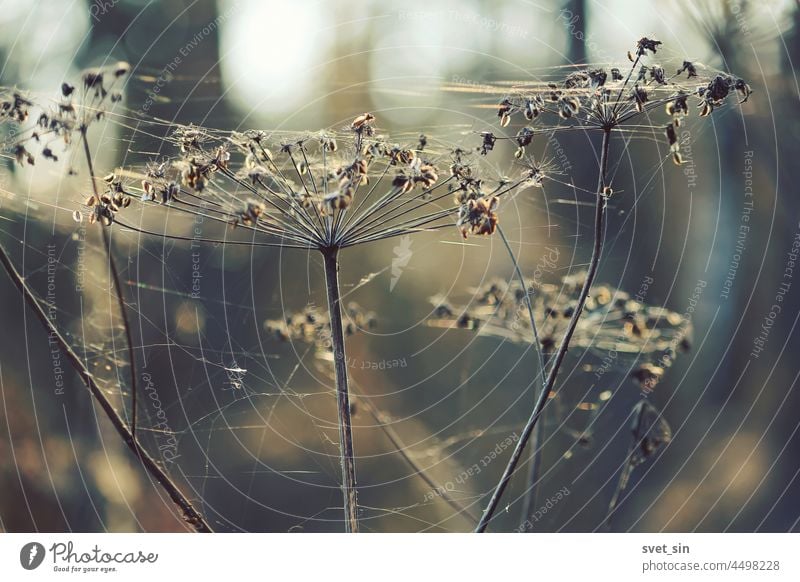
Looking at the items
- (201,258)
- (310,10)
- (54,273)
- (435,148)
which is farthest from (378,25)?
(54,273)

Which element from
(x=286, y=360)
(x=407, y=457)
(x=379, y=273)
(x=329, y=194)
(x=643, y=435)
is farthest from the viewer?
(x=286, y=360)

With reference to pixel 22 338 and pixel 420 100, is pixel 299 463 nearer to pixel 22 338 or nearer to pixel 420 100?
pixel 22 338

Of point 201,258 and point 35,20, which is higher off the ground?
point 35,20

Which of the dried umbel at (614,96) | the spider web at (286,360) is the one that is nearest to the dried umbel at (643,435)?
the spider web at (286,360)

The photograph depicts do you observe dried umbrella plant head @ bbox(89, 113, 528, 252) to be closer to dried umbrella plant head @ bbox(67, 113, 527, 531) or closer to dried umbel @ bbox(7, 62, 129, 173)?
dried umbrella plant head @ bbox(67, 113, 527, 531)

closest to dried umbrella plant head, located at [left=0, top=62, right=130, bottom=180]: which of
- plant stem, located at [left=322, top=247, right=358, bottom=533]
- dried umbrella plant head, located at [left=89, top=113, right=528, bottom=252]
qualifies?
dried umbrella plant head, located at [left=89, top=113, right=528, bottom=252]

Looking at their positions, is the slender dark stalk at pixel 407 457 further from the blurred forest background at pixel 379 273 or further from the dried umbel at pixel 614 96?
the dried umbel at pixel 614 96

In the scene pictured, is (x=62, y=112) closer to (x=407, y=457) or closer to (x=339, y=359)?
(x=339, y=359)

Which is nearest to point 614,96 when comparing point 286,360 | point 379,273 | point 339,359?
point 339,359
